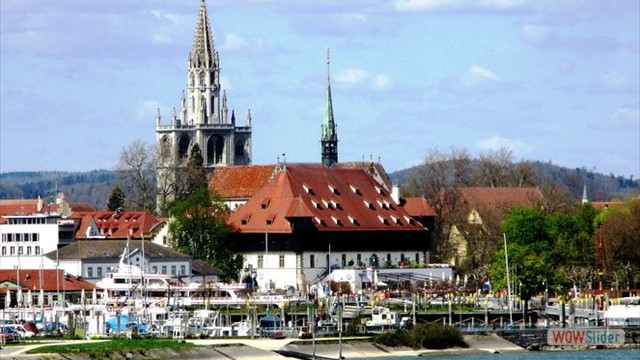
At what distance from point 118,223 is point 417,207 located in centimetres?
2433

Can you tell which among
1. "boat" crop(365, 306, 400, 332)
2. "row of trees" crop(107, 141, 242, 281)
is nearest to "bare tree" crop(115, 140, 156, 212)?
"row of trees" crop(107, 141, 242, 281)

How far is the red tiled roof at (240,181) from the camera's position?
181 m

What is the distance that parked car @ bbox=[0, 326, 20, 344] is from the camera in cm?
9719

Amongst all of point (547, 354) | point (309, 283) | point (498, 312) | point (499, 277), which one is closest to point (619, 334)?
point (547, 354)

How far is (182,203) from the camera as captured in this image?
156 meters

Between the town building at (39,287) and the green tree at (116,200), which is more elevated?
the green tree at (116,200)

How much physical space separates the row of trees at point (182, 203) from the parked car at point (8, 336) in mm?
43358

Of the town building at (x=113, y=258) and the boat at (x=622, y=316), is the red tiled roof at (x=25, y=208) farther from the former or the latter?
the boat at (x=622, y=316)

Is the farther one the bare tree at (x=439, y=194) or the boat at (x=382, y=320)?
the bare tree at (x=439, y=194)

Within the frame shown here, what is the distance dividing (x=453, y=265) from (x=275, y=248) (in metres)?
20.6

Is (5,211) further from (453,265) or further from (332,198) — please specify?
(453,265)

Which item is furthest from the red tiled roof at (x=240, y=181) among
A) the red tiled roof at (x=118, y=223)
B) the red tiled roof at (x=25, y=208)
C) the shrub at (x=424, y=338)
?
the shrub at (x=424, y=338)

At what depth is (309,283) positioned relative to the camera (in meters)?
147

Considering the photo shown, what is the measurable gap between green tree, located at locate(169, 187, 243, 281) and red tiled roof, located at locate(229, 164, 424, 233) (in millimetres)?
2206
